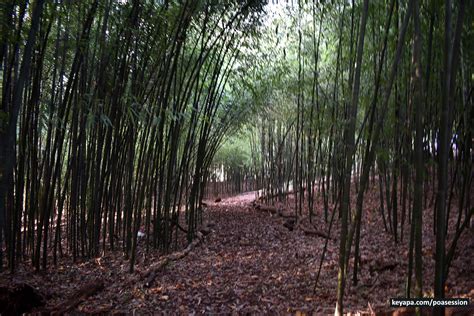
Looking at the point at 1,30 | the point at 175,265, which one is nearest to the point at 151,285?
the point at 175,265

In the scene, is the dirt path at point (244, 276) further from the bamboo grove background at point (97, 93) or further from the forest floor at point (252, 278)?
the bamboo grove background at point (97, 93)

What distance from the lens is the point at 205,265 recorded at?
388 centimetres

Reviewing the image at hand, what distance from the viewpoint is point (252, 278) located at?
329 centimetres

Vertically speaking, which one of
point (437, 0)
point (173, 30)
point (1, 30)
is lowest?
point (1, 30)

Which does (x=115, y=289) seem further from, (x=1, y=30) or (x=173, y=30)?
(x=173, y=30)

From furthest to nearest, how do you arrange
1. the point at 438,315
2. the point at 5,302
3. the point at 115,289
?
the point at 115,289 → the point at 5,302 → the point at 438,315

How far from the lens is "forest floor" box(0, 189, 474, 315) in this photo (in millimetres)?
2553

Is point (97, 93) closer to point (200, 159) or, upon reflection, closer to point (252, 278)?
point (200, 159)

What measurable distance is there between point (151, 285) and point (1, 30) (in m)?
2.24

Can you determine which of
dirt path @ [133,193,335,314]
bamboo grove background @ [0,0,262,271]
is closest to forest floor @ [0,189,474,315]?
dirt path @ [133,193,335,314]

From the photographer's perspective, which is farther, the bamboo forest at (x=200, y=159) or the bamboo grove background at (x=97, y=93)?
the bamboo grove background at (x=97, y=93)

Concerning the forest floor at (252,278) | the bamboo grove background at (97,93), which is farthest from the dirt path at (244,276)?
the bamboo grove background at (97,93)

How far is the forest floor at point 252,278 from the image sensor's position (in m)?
2.55

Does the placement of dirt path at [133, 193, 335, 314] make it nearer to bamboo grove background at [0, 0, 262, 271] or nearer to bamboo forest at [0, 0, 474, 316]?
bamboo forest at [0, 0, 474, 316]
